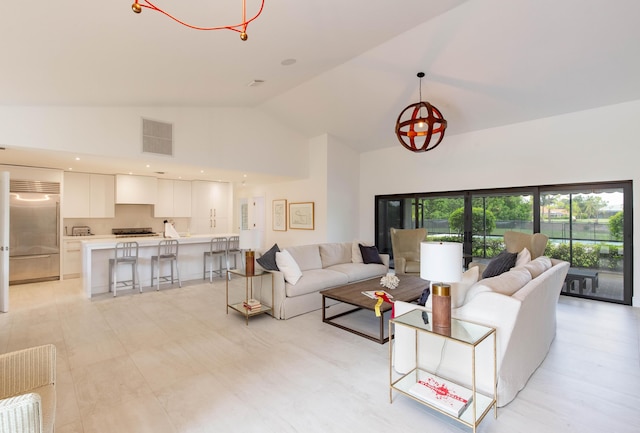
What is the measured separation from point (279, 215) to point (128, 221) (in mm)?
3847

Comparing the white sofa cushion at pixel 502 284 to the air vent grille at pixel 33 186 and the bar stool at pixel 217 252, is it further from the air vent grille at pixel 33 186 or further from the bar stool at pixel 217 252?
the air vent grille at pixel 33 186

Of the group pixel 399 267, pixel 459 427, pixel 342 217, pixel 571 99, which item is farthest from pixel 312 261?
pixel 571 99

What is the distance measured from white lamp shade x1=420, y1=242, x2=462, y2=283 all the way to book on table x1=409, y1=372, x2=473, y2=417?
803 mm

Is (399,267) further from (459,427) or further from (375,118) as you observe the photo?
(459,427)

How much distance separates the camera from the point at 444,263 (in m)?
2.25

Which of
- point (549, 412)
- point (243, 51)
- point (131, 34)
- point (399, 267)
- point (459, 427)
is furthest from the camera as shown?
point (399, 267)

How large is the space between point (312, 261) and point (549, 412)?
350 cm

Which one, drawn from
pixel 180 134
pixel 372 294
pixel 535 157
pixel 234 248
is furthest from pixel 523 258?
pixel 180 134

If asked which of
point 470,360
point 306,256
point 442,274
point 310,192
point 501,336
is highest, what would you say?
point 310,192

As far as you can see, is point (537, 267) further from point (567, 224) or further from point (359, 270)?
point (567, 224)

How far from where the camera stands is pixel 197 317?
4.25 metres

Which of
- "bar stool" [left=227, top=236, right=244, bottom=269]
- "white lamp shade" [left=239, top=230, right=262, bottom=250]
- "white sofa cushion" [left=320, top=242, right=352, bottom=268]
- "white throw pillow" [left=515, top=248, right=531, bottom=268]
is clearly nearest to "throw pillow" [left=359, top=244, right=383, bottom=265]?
"white sofa cushion" [left=320, top=242, right=352, bottom=268]

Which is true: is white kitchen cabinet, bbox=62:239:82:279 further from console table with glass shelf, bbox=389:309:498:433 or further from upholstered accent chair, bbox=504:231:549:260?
upholstered accent chair, bbox=504:231:549:260

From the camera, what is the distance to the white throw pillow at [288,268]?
4.28m
